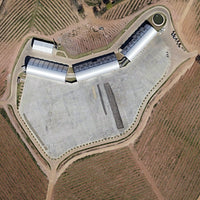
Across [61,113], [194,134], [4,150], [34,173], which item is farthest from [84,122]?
[194,134]

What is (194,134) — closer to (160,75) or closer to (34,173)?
(160,75)

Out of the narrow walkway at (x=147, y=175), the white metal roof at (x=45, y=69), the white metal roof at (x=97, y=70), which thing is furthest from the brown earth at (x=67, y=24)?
the narrow walkway at (x=147, y=175)

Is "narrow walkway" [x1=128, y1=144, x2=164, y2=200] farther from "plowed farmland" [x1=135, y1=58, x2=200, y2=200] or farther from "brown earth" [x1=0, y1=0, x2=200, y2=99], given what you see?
"brown earth" [x1=0, y1=0, x2=200, y2=99]

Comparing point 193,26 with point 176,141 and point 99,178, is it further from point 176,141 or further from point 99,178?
point 99,178

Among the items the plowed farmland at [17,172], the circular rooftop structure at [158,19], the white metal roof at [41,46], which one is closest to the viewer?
the white metal roof at [41,46]

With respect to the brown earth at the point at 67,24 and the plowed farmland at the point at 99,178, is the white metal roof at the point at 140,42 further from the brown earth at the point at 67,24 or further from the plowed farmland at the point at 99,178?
the plowed farmland at the point at 99,178

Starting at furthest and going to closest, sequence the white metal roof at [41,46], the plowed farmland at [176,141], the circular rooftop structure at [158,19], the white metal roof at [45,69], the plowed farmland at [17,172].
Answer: the plowed farmland at [176,141] → the plowed farmland at [17,172] → the circular rooftop structure at [158,19] → the white metal roof at [41,46] → the white metal roof at [45,69]

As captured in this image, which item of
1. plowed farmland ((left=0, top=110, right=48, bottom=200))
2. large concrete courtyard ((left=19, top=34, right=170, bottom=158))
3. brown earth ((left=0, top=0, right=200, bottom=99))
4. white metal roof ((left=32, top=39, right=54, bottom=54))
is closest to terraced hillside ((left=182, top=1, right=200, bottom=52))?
brown earth ((left=0, top=0, right=200, bottom=99))
